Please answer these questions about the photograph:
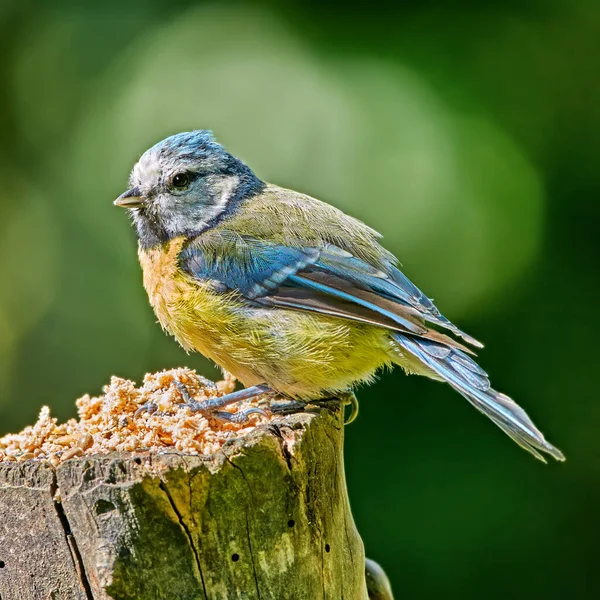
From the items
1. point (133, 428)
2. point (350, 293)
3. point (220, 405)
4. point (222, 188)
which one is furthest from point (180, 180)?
point (133, 428)

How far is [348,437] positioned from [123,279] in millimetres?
1485

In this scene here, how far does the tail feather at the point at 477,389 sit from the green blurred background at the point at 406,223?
1651 millimetres

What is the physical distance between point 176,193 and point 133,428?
4.01ft

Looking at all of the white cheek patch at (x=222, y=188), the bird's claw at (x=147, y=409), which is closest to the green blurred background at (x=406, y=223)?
the white cheek patch at (x=222, y=188)

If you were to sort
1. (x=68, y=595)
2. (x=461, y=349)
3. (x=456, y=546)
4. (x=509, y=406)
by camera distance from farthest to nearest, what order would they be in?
(x=456, y=546) → (x=461, y=349) → (x=509, y=406) → (x=68, y=595)

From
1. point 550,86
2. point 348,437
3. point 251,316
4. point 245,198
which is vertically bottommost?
point 348,437

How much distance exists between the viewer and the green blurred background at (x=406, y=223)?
4.71m

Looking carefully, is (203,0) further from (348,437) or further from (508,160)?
(348,437)

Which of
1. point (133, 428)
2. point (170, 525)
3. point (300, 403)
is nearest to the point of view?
point (170, 525)

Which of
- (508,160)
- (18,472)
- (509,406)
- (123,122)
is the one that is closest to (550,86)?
(508,160)

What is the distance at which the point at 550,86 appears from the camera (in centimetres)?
512

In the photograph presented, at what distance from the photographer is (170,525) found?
2.21m

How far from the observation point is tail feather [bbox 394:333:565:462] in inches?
115

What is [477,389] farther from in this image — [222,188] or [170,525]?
[222,188]
